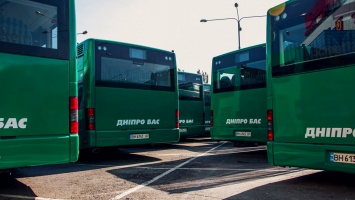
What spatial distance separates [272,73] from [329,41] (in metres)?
1.13

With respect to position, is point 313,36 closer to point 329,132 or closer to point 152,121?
point 329,132

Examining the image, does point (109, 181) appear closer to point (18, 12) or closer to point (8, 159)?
point (8, 159)

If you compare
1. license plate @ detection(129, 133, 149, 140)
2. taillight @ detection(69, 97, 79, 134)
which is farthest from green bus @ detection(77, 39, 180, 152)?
taillight @ detection(69, 97, 79, 134)

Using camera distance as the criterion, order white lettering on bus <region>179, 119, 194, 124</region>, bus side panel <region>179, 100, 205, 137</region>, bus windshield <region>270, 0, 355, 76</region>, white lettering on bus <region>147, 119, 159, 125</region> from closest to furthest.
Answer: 1. bus windshield <region>270, 0, 355, 76</region>
2. white lettering on bus <region>147, 119, 159, 125</region>
3. white lettering on bus <region>179, 119, 194, 124</region>
4. bus side panel <region>179, 100, 205, 137</region>

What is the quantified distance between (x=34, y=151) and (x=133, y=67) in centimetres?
449

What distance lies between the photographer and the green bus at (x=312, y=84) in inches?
184

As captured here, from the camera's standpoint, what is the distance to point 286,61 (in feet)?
18.3

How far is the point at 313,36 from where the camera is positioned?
17.2 feet

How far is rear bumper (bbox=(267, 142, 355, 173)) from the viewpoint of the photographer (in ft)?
15.2

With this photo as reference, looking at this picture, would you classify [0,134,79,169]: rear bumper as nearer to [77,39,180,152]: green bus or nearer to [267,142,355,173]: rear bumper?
[77,39,180,152]: green bus

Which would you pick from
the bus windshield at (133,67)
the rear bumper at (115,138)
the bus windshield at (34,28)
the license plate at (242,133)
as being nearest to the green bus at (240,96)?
the license plate at (242,133)

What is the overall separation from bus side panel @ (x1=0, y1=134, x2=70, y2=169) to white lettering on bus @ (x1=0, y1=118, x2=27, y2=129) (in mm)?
178

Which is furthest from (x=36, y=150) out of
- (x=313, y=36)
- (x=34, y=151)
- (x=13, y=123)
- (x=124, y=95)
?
(x=313, y=36)

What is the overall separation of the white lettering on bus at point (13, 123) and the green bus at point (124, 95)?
3266mm
